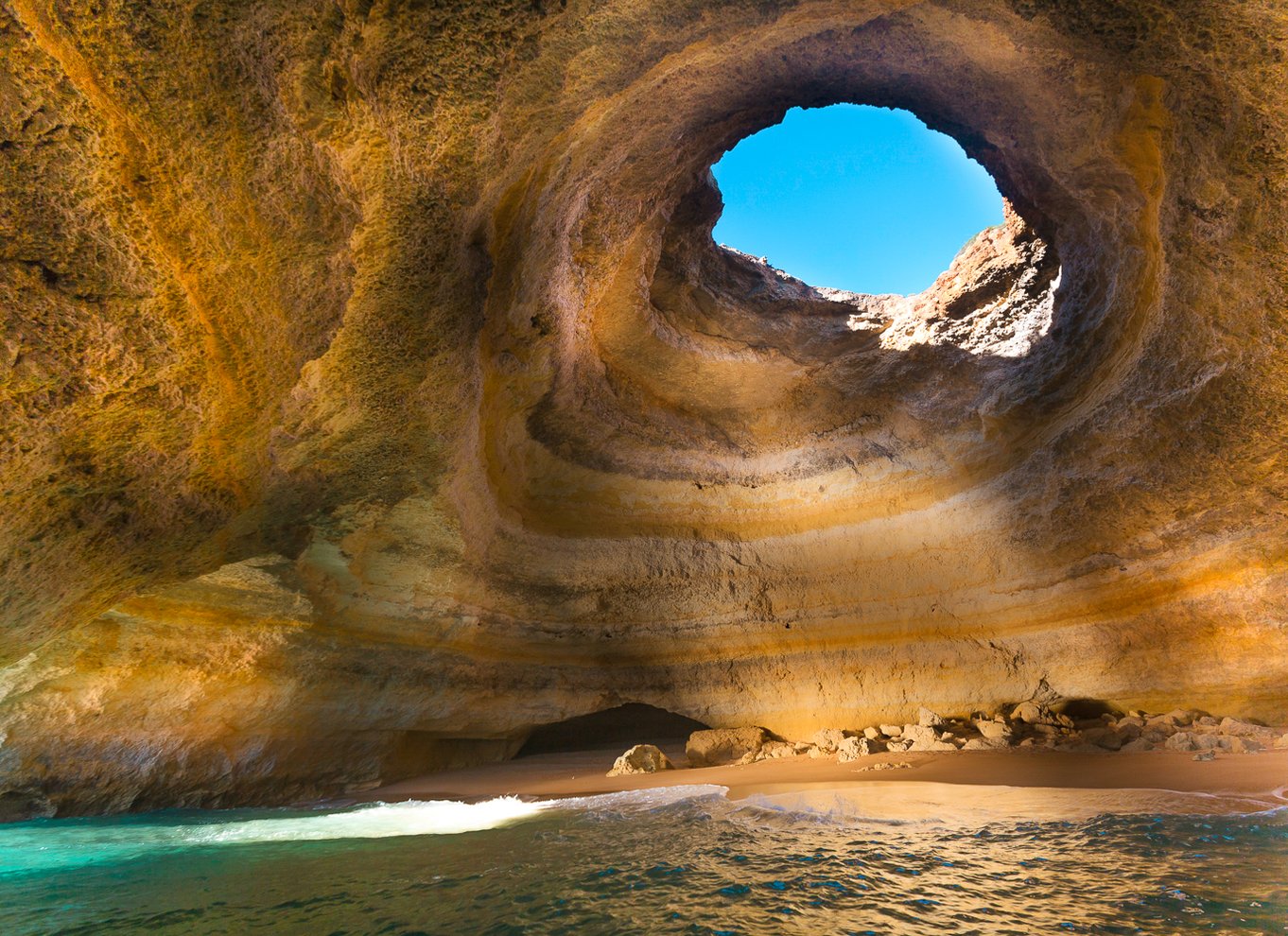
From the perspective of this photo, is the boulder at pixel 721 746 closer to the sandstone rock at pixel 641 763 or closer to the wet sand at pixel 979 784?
the sandstone rock at pixel 641 763

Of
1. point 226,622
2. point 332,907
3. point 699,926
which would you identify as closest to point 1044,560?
point 699,926

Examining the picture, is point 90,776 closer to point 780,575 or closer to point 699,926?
point 699,926

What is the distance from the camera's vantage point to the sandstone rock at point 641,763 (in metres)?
6.08

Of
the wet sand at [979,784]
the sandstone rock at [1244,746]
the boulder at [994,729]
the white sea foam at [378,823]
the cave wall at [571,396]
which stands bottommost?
→ the white sea foam at [378,823]

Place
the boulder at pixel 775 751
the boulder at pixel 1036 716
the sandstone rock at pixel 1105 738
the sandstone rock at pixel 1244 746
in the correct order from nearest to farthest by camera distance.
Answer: the sandstone rock at pixel 1244 746 → the sandstone rock at pixel 1105 738 → the boulder at pixel 1036 716 → the boulder at pixel 775 751

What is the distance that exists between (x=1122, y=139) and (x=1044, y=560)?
351 centimetres

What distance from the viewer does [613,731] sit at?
937 cm

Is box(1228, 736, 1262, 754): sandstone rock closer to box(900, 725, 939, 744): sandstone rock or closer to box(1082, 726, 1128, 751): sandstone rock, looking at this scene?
box(1082, 726, 1128, 751): sandstone rock

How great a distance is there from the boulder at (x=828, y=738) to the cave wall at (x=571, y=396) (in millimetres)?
241

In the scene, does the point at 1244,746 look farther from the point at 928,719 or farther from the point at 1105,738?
the point at 928,719

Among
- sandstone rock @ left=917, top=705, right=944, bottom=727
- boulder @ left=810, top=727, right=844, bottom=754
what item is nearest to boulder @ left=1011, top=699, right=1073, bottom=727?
sandstone rock @ left=917, top=705, right=944, bottom=727

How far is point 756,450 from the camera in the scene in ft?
22.1

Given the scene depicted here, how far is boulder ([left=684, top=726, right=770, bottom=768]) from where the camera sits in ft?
21.4

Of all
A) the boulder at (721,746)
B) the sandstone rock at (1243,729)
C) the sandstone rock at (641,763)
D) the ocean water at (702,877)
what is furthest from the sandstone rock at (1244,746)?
the sandstone rock at (641,763)
